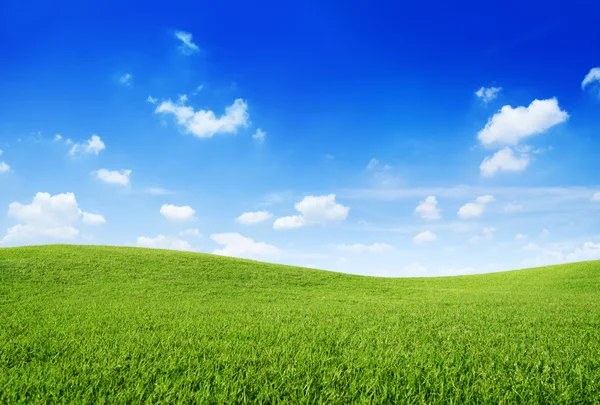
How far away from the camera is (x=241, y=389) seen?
3.79 metres

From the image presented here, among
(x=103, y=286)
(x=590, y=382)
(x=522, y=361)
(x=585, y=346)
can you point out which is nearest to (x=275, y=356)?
(x=522, y=361)

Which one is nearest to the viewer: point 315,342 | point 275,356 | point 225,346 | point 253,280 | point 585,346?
point 275,356

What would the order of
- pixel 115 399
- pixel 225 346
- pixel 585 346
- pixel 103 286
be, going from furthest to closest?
pixel 103 286 < pixel 585 346 < pixel 225 346 < pixel 115 399

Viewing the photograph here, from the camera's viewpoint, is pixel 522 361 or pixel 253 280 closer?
pixel 522 361

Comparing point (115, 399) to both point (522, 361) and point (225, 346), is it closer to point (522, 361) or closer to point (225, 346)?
point (225, 346)

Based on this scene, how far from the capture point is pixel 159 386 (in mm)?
3787

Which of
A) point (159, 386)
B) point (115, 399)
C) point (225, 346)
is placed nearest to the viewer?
point (115, 399)

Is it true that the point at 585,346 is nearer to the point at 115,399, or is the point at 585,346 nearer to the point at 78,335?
the point at 115,399

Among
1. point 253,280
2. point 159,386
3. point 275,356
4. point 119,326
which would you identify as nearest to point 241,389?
point 159,386

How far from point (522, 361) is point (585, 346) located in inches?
89.4

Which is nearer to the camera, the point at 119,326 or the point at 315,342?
the point at 315,342

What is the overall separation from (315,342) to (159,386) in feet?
8.66

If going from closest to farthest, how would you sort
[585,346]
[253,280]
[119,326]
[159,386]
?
[159,386] < [585,346] < [119,326] < [253,280]

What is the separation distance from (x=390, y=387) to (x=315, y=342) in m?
2.05
